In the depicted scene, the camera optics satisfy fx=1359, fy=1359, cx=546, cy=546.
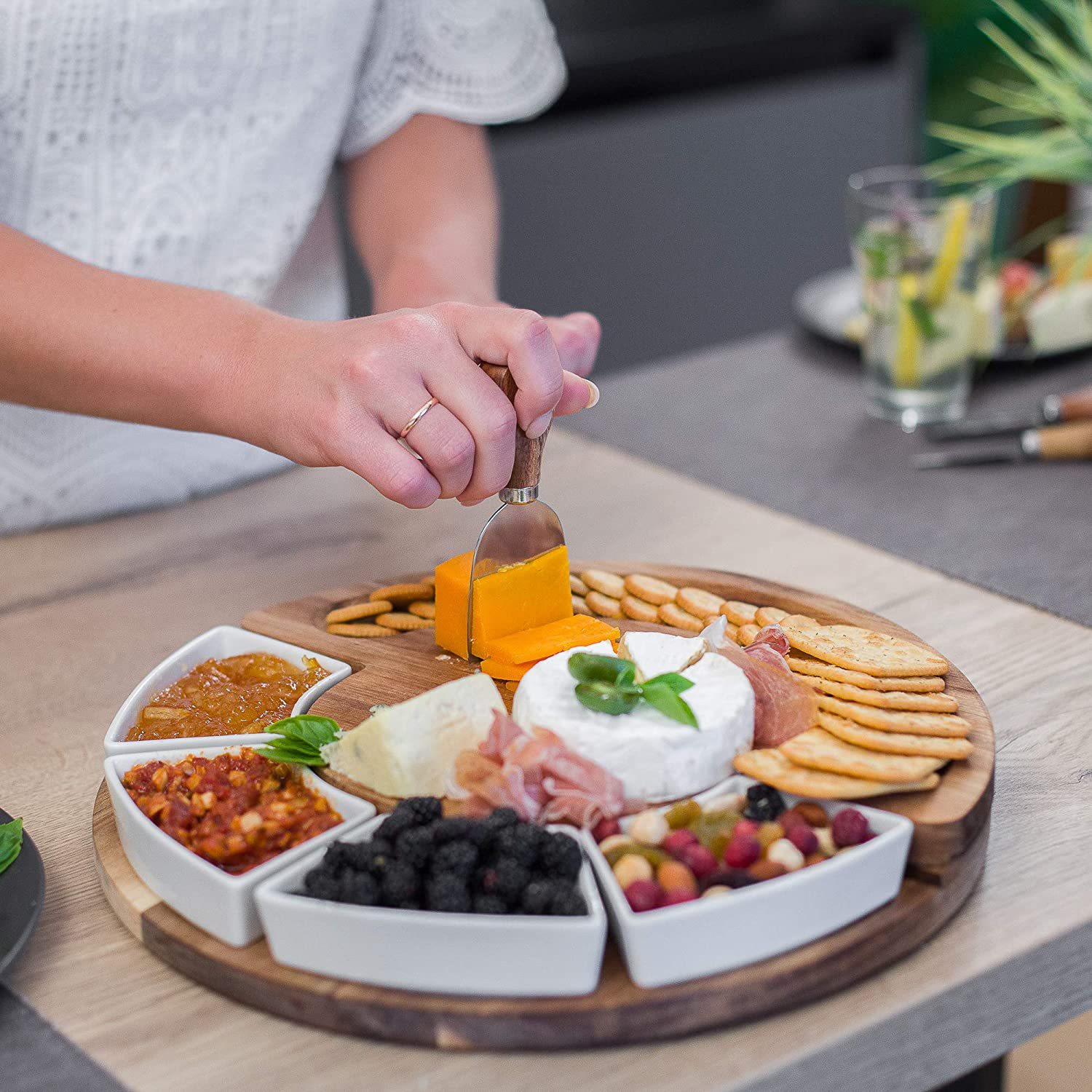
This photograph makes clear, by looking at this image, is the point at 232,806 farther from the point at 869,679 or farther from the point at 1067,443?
the point at 1067,443

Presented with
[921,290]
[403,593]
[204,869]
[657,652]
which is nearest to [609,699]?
[657,652]

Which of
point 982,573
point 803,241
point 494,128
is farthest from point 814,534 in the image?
point 803,241

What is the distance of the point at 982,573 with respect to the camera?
5.59 feet

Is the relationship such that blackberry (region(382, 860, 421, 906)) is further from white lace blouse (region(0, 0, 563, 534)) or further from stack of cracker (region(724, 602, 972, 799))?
white lace blouse (region(0, 0, 563, 534))

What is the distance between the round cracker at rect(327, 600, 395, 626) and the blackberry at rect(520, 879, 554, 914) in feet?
1.92

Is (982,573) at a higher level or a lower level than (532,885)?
lower

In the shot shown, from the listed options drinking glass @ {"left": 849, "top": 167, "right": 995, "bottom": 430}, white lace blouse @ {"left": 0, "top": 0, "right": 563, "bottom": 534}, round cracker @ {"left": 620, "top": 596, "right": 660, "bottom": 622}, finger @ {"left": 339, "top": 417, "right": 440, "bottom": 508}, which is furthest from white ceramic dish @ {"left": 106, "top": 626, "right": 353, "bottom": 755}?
drinking glass @ {"left": 849, "top": 167, "right": 995, "bottom": 430}

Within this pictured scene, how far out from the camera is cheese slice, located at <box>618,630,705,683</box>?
4.05 feet

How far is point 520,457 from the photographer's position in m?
1.34

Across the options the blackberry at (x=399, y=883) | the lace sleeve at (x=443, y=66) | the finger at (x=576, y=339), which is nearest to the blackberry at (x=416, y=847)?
the blackberry at (x=399, y=883)

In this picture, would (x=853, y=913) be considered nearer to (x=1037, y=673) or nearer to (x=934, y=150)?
(x=1037, y=673)

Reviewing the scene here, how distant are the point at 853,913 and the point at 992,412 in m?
1.38

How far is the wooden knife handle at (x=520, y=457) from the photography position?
1294mm

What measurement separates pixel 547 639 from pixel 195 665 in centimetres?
37
